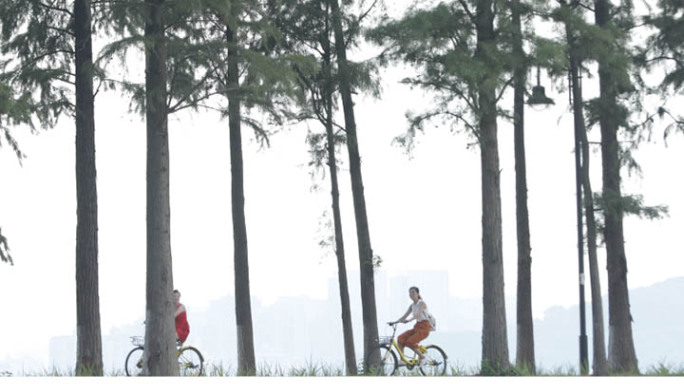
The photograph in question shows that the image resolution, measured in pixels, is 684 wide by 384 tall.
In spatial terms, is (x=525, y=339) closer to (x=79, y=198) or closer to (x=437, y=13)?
(x=437, y=13)

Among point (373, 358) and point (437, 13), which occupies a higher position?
point (437, 13)

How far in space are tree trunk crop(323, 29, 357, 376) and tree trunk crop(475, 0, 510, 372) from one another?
4.19 metres

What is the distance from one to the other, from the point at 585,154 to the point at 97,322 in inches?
515

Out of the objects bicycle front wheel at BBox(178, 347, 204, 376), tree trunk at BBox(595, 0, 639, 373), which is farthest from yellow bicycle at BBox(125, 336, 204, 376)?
tree trunk at BBox(595, 0, 639, 373)

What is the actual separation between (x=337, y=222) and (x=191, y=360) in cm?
618

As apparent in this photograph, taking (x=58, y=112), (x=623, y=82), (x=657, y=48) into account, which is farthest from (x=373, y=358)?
(x=657, y=48)

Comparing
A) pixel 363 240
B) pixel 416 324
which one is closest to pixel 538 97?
pixel 363 240

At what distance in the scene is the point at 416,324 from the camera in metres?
19.7

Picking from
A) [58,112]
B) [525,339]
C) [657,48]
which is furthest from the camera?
[657,48]

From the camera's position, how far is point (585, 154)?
2530cm

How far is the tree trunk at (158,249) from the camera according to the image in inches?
734

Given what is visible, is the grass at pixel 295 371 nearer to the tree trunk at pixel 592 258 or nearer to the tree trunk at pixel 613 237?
the tree trunk at pixel 592 258

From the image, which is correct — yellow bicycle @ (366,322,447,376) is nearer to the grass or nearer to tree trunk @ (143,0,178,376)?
the grass

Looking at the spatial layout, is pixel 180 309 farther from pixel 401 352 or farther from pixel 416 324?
pixel 416 324
